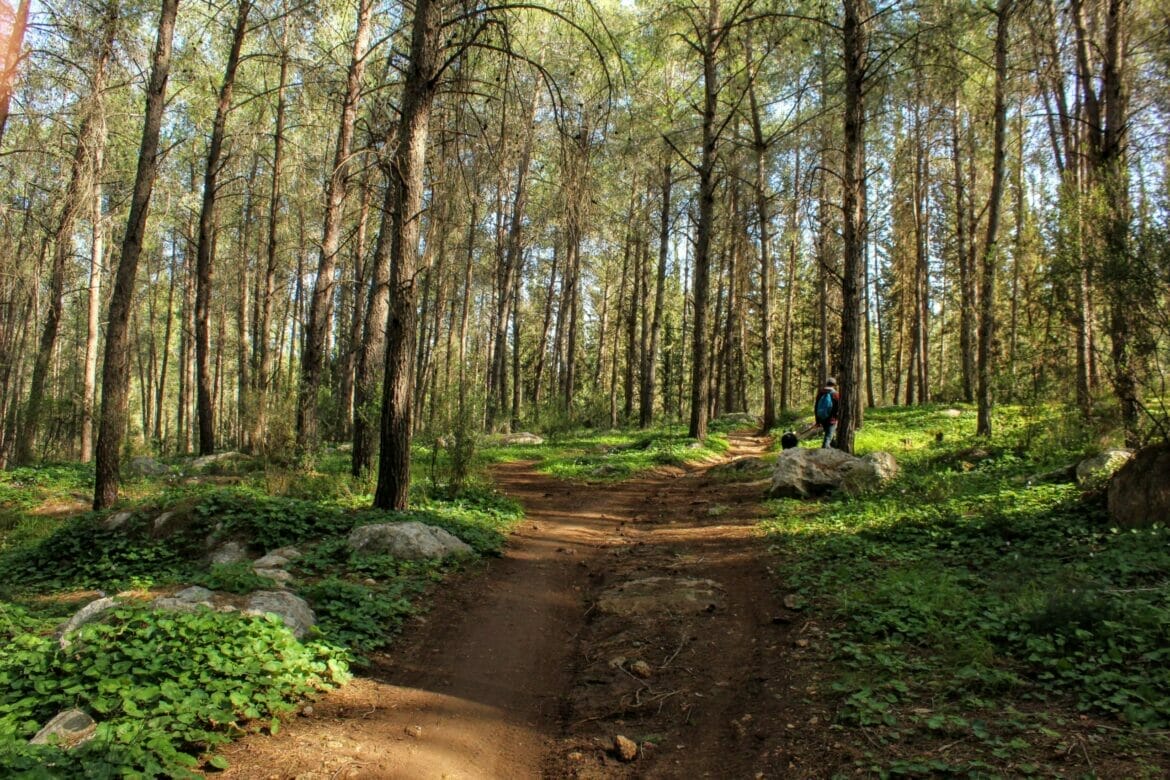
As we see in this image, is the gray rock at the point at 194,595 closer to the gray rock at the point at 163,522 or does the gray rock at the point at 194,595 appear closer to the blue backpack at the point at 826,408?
the gray rock at the point at 163,522

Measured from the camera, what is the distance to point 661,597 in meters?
5.61

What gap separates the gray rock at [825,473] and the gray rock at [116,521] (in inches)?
360

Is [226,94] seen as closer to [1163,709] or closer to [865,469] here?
[865,469]

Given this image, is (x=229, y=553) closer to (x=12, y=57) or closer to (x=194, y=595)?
(x=194, y=595)

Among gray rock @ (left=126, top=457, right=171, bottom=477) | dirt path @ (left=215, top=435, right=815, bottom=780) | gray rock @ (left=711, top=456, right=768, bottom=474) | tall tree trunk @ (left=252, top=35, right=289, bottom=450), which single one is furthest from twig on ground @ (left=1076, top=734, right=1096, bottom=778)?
gray rock @ (left=126, top=457, right=171, bottom=477)

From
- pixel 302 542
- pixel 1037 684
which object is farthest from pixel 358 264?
pixel 1037 684

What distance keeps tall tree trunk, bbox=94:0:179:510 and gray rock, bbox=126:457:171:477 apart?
4.03m

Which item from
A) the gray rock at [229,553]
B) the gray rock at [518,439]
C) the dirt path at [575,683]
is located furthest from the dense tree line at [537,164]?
the dirt path at [575,683]

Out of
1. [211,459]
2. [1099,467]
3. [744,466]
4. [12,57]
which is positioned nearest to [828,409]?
[744,466]

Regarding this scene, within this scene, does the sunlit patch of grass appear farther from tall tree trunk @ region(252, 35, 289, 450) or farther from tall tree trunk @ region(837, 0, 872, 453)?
tall tree trunk @ region(837, 0, 872, 453)

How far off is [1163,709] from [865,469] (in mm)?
6754

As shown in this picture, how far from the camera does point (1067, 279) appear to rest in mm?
7840

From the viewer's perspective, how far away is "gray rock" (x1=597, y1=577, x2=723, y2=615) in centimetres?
538

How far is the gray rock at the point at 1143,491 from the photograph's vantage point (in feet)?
19.2
